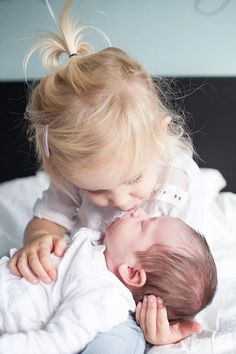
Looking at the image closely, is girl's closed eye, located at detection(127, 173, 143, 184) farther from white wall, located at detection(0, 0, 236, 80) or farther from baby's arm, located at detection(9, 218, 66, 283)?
white wall, located at detection(0, 0, 236, 80)

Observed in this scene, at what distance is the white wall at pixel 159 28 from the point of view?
5.18 feet

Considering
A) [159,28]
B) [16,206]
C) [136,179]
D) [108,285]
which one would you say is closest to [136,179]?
[136,179]

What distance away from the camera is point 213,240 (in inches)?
53.4

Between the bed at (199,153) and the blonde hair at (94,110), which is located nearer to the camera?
the blonde hair at (94,110)

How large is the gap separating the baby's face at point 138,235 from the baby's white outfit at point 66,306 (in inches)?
1.2

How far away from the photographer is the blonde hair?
2.89ft

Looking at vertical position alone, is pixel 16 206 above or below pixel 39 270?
below

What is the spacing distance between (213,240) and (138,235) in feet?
1.56

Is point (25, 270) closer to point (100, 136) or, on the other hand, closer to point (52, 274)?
point (52, 274)

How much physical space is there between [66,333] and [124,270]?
0.58ft

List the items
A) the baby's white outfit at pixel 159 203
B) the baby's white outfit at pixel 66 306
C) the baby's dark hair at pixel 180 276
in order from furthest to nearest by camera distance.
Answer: the baby's white outfit at pixel 159 203 → the baby's dark hair at pixel 180 276 → the baby's white outfit at pixel 66 306

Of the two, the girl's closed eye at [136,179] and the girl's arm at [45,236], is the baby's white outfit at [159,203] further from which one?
the girl's closed eye at [136,179]

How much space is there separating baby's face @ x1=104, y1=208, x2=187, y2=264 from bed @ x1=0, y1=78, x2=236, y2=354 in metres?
0.44

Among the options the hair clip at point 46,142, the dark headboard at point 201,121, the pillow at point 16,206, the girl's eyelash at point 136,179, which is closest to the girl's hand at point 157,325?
the girl's eyelash at point 136,179
